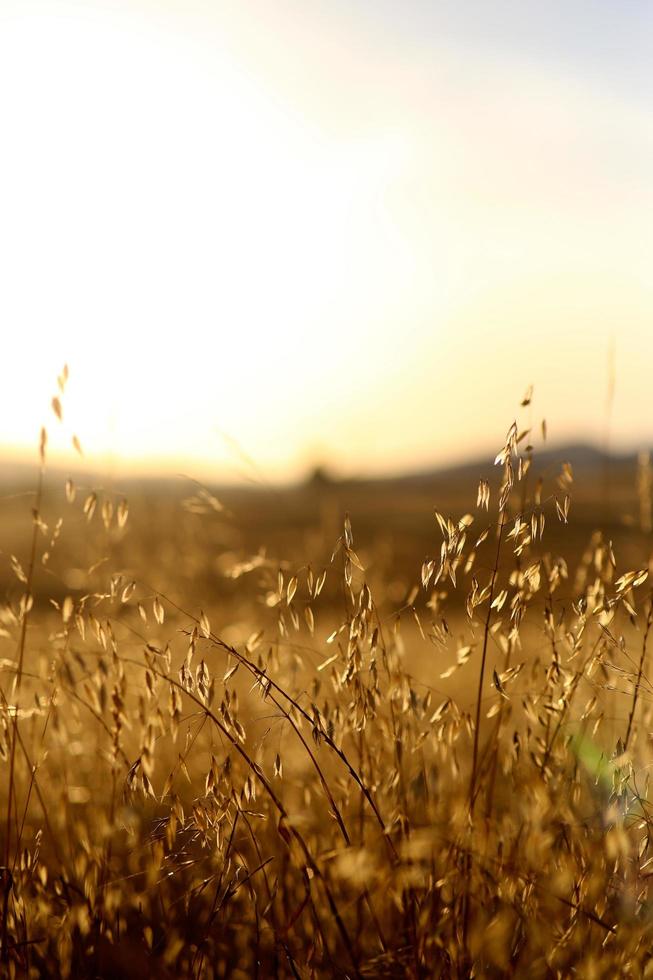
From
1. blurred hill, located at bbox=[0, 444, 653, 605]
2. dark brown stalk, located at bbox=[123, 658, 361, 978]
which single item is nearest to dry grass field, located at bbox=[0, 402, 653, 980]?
dark brown stalk, located at bbox=[123, 658, 361, 978]

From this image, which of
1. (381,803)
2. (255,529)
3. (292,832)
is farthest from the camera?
(255,529)

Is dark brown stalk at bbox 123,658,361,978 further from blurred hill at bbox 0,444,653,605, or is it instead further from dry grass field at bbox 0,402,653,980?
blurred hill at bbox 0,444,653,605

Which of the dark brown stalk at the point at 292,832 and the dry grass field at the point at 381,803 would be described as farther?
the dry grass field at the point at 381,803

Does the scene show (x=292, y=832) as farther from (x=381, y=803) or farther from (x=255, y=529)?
(x=255, y=529)

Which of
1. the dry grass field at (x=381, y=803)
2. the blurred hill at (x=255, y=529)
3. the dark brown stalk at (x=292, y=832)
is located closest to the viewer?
the dark brown stalk at (x=292, y=832)

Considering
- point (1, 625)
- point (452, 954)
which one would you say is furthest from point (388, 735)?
point (1, 625)

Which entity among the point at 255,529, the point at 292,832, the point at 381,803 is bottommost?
the point at 255,529

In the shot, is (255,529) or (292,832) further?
(255,529)

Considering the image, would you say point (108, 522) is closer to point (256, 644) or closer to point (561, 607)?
point (256, 644)

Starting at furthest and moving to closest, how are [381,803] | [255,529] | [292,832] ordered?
[255,529] < [381,803] < [292,832]

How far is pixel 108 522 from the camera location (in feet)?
6.27

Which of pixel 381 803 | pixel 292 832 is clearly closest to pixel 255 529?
pixel 381 803

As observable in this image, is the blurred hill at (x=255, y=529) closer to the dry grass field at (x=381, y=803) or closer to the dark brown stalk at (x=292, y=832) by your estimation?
the dry grass field at (x=381, y=803)

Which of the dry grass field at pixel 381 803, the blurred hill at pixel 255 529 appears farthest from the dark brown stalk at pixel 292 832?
the blurred hill at pixel 255 529
